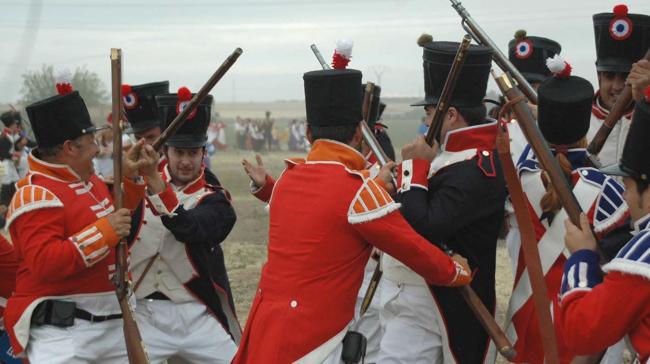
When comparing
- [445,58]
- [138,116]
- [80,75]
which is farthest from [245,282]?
[80,75]

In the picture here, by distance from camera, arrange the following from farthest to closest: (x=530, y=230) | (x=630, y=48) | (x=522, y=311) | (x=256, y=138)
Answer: (x=256, y=138) → (x=630, y=48) → (x=522, y=311) → (x=530, y=230)

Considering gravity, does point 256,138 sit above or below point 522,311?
below

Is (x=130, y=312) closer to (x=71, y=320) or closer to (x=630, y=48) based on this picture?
(x=71, y=320)

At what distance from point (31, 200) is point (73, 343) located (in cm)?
87

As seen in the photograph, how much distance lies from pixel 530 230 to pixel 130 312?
7.65 feet

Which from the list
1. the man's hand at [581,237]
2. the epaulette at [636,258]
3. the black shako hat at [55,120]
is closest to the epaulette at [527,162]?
the man's hand at [581,237]

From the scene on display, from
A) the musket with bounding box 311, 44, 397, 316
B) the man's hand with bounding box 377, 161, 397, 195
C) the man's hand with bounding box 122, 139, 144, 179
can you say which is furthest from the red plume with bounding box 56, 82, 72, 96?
the man's hand with bounding box 377, 161, 397, 195

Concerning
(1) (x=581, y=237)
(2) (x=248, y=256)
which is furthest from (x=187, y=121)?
(2) (x=248, y=256)

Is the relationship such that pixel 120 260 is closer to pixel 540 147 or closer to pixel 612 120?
pixel 540 147

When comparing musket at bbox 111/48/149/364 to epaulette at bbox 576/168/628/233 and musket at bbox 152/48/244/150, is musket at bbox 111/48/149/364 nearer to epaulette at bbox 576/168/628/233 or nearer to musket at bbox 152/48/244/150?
musket at bbox 152/48/244/150

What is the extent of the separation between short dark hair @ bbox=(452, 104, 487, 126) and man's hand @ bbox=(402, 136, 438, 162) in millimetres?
289

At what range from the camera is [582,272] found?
3.43 metres

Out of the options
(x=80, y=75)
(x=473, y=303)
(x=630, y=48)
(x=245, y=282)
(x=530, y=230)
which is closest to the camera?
(x=530, y=230)

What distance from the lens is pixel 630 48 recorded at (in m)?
Result: 5.72
